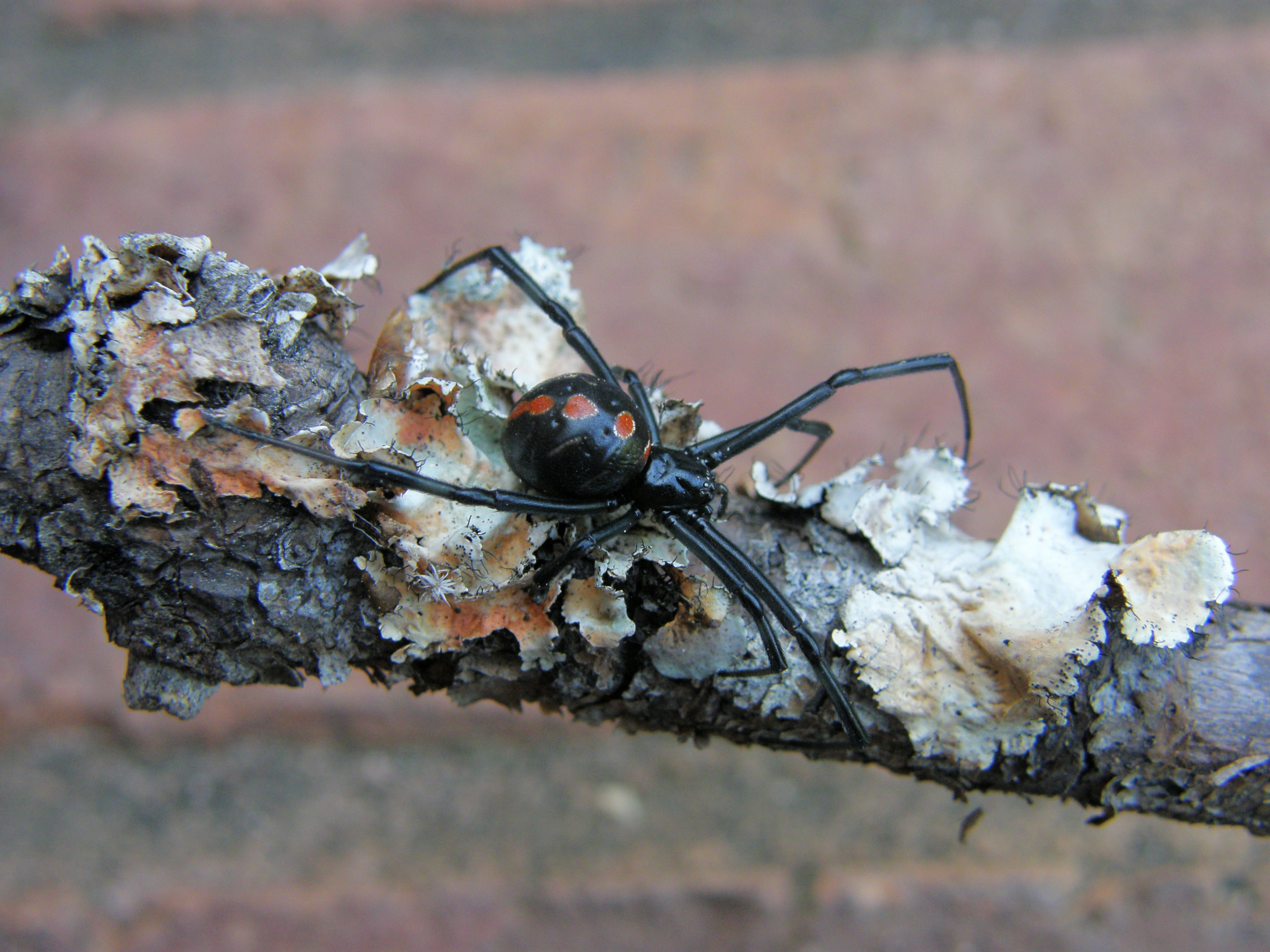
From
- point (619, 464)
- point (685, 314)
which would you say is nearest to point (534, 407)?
point (619, 464)

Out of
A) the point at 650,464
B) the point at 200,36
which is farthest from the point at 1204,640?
the point at 200,36

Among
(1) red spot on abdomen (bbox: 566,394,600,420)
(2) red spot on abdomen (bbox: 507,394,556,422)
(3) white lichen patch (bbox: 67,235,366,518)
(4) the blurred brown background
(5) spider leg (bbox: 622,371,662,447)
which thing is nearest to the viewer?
(3) white lichen patch (bbox: 67,235,366,518)

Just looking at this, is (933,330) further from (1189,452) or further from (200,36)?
(200,36)

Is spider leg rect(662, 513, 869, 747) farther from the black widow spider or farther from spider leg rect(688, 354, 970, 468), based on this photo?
spider leg rect(688, 354, 970, 468)

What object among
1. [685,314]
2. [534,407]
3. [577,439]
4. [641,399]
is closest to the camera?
[534,407]

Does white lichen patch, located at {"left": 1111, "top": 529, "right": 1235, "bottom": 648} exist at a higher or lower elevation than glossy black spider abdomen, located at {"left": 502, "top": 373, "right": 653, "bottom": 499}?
lower

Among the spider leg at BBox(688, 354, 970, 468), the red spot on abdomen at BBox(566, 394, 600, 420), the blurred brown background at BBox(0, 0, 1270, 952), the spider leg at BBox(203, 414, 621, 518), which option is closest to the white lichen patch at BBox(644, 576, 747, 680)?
the spider leg at BBox(203, 414, 621, 518)

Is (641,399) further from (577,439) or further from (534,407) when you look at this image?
(534,407)
